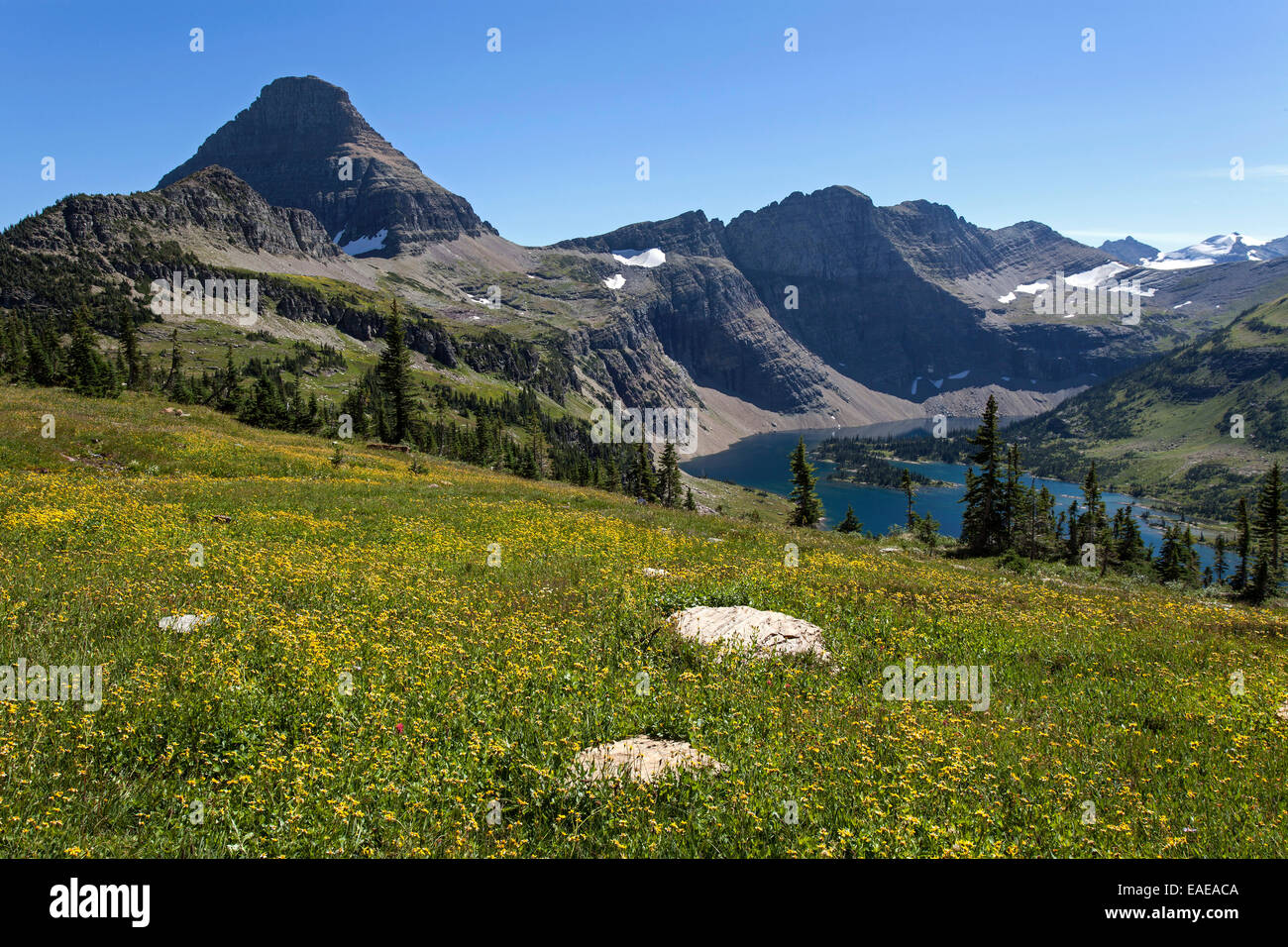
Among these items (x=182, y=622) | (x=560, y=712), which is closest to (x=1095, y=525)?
(x=560, y=712)

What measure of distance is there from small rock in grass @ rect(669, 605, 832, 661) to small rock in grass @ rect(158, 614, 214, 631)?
27.1 ft

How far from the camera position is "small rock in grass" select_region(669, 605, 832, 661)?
11.5 metres

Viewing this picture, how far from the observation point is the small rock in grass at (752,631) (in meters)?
11.5

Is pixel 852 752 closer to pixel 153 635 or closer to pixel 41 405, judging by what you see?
pixel 153 635

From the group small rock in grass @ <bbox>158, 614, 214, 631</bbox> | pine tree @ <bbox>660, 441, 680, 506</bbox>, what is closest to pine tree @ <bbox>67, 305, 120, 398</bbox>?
small rock in grass @ <bbox>158, 614, 214, 631</bbox>

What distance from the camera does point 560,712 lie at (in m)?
8.12

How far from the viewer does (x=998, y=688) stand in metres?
10.7

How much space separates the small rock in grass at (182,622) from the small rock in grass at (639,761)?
720cm

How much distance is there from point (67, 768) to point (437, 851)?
163 inches

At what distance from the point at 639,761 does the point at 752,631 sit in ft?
17.7

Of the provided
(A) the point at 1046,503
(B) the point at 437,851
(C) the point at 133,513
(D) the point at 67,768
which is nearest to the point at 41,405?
(C) the point at 133,513

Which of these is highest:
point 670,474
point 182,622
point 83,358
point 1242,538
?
point 83,358

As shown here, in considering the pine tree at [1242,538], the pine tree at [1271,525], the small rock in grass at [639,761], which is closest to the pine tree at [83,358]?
the small rock in grass at [639,761]

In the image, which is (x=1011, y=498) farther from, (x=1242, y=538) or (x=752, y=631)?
(x=752, y=631)
